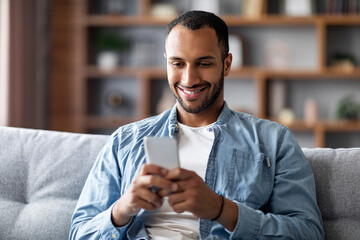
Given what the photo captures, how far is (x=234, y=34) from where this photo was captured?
4246 millimetres

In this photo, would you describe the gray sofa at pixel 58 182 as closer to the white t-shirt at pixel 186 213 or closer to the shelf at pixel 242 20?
the white t-shirt at pixel 186 213

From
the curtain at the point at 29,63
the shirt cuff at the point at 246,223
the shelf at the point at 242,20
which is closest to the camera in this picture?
the shirt cuff at the point at 246,223

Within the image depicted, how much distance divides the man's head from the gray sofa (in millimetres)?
357

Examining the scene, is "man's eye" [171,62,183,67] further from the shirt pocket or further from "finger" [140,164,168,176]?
"finger" [140,164,168,176]

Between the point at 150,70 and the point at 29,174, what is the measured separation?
254 cm

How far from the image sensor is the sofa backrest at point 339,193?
1.52 meters

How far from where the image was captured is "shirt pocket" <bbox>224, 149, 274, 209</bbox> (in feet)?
4.66

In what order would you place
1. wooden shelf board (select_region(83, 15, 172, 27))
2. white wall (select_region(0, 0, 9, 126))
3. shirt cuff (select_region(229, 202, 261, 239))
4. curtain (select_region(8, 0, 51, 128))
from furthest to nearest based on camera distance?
wooden shelf board (select_region(83, 15, 172, 27)), curtain (select_region(8, 0, 51, 128)), white wall (select_region(0, 0, 9, 126)), shirt cuff (select_region(229, 202, 261, 239))

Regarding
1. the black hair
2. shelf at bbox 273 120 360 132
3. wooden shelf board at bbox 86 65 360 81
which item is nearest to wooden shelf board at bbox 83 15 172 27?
wooden shelf board at bbox 86 65 360 81

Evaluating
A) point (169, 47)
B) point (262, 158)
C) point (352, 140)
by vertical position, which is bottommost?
point (352, 140)

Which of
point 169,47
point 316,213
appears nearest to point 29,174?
point 169,47

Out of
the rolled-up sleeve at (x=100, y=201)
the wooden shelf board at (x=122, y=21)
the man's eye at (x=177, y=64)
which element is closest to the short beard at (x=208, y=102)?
the man's eye at (x=177, y=64)

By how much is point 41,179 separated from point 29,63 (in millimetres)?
2354

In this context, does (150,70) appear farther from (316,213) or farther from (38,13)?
(316,213)
